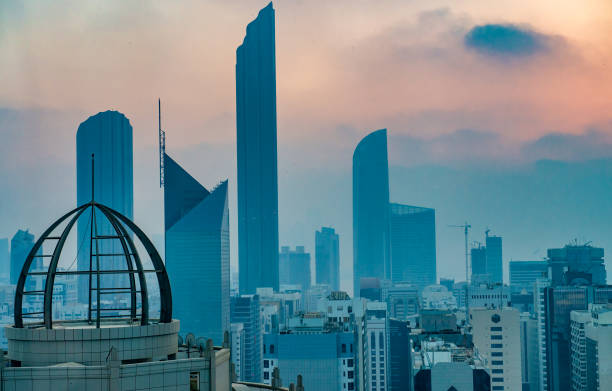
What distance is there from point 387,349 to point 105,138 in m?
84.3

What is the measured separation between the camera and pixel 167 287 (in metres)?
12.0

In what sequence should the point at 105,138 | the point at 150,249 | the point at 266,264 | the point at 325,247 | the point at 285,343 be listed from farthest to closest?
the point at 325,247, the point at 266,264, the point at 105,138, the point at 285,343, the point at 150,249

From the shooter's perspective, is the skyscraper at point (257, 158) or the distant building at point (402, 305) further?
the skyscraper at point (257, 158)

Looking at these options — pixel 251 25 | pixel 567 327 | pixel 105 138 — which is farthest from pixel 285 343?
pixel 251 25

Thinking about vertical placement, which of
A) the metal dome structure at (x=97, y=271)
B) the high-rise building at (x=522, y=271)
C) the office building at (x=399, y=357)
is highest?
the metal dome structure at (x=97, y=271)

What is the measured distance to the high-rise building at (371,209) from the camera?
189 m

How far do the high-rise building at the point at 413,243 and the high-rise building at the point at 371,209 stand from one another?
197 cm

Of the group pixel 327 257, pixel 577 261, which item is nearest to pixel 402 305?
pixel 577 261

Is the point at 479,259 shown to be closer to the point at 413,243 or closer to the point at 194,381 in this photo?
the point at 413,243

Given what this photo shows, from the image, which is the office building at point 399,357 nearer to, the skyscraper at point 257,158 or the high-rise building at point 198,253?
the high-rise building at point 198,253

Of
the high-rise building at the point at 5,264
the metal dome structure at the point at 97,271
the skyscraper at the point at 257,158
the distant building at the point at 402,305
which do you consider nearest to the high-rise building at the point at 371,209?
the skyscraper at the point at 257,158

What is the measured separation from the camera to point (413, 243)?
193m

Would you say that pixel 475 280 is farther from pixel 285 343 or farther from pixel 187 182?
pixel 285 343

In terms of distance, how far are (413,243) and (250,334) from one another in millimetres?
117740
